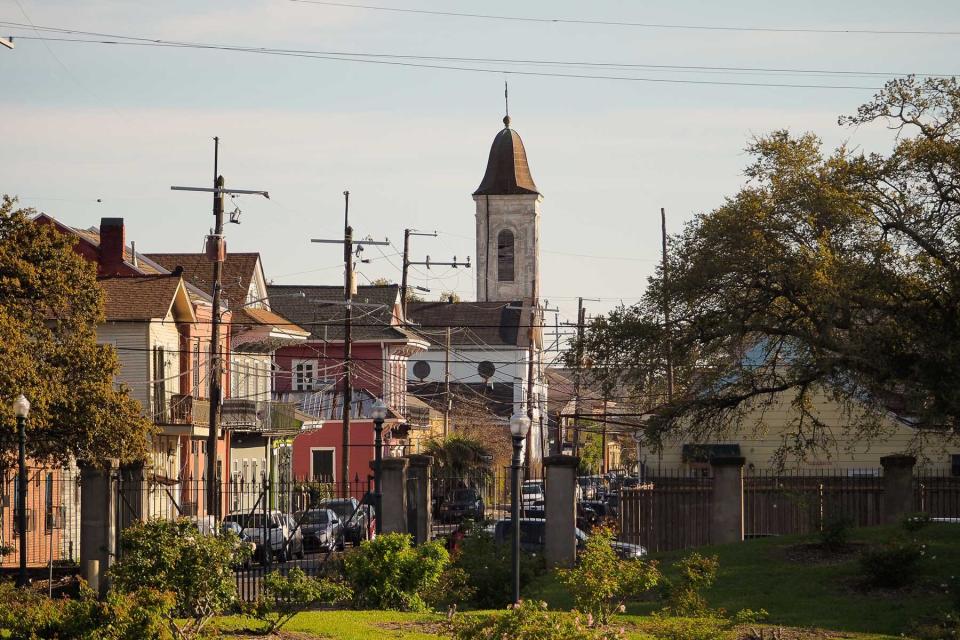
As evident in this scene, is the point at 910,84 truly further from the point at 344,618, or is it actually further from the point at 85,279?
the point at 85,279

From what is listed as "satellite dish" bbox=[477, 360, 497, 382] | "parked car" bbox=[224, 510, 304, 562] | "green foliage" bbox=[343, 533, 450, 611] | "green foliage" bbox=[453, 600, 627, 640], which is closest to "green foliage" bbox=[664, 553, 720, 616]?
"green foliage" bbox=[343, 533, 450, 611]

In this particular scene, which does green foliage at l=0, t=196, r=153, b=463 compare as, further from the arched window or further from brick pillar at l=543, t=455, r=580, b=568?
the arched window

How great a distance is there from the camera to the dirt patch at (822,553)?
2252 cm

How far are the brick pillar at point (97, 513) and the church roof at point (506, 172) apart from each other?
7274cm

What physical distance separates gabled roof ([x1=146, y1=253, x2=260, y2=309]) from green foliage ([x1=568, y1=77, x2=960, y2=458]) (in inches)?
881

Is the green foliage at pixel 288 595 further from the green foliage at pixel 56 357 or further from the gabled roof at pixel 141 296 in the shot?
the gabled roof at pixel 141 296

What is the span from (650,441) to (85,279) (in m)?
12.6

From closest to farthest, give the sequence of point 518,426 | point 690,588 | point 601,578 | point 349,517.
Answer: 1. point 601,578
2. point 690,588
3. point 518,426
4. point 349,517

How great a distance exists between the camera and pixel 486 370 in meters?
90.1

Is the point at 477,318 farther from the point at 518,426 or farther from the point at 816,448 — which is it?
the point at 518,426

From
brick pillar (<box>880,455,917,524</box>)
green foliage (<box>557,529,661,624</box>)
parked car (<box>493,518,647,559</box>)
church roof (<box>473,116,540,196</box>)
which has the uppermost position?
church roof (<box>473,116,540,196</box>)

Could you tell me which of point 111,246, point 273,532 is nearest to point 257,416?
point 111,246

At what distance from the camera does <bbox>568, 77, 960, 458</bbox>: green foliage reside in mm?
24578

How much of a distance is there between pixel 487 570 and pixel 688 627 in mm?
6869
